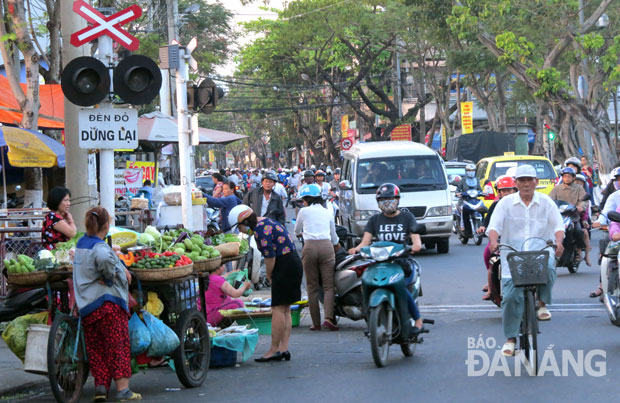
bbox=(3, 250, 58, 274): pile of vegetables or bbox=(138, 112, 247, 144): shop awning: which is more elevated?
bbox=(138, 112, 247, 144): shop awning

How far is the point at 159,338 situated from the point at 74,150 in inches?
146

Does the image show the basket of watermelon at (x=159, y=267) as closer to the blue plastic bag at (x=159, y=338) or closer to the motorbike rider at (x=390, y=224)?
the blue plastic bag at (x=159, y=338)

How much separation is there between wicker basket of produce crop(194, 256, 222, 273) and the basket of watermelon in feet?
1.57

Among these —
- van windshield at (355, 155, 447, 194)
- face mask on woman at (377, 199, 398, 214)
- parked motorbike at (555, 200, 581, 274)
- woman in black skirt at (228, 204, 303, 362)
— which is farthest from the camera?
van windshield at (355, 155, 447, 194)

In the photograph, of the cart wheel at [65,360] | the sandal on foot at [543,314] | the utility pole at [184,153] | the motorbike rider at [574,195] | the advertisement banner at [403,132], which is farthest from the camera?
the advertisement banner at [403,132]

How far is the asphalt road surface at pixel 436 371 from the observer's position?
7.48m

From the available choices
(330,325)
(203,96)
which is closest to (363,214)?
(203,96)

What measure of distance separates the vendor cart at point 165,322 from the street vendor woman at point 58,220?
1.65 meters

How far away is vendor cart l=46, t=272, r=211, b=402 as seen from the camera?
7.34 m

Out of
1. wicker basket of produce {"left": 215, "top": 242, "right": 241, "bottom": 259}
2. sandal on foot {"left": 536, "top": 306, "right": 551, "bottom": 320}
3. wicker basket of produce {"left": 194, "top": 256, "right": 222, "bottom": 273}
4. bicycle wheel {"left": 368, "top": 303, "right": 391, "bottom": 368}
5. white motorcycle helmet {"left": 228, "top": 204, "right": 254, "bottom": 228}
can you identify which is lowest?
sandal on foot {"left": 536, "top": 306, "right": 551, "bottom": 320}

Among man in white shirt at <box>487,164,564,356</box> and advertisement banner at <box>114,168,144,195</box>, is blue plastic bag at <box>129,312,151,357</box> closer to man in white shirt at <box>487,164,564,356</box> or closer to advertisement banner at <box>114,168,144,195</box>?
man in white shirt at <box>487,164,564,356</box>

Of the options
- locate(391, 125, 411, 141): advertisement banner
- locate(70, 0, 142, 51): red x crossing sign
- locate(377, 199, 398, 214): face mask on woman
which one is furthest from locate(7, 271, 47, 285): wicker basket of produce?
locate(391, 125, 411, 141): advertisement banner

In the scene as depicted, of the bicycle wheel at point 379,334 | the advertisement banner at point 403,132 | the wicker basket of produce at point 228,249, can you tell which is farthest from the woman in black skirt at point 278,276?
the advertisement banner at point 403,132

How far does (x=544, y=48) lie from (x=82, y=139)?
29.7 m
